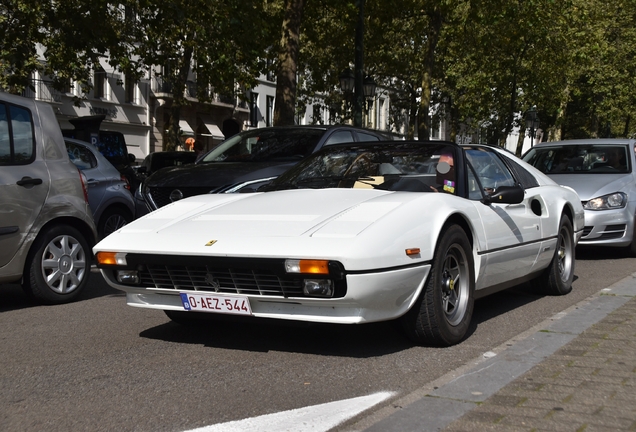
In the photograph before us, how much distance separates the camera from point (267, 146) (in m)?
10.8

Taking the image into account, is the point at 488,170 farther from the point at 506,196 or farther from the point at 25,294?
the point at 25,294

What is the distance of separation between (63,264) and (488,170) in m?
3.58

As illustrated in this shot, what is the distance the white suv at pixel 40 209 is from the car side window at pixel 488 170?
3353 mm

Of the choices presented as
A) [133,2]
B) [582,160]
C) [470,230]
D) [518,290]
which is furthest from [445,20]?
[470,230]

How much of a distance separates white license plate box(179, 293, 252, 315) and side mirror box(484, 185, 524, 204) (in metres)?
2.07

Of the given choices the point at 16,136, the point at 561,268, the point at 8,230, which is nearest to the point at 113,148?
the point at 16,136

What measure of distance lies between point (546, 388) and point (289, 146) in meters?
6.89

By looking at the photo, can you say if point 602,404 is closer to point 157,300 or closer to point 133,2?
point 157,300

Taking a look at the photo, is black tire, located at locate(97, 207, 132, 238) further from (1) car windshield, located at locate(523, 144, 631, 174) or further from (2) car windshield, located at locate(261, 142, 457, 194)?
(1) car windshield, located at locate(523, 144, 631, 174)

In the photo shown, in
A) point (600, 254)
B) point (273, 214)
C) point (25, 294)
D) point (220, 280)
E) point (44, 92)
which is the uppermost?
point (44, 92)

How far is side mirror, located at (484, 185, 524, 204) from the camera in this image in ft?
19.5

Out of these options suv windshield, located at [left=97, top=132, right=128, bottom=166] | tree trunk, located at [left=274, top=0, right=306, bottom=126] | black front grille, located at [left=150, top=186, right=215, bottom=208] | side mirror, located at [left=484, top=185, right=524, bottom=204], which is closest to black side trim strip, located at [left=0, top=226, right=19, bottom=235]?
black front grille, located at [left=150, top=186, right=215, bottom=208]

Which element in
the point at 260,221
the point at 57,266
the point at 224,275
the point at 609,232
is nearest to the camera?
the point at 224,275

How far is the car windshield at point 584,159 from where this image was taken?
461 inches
